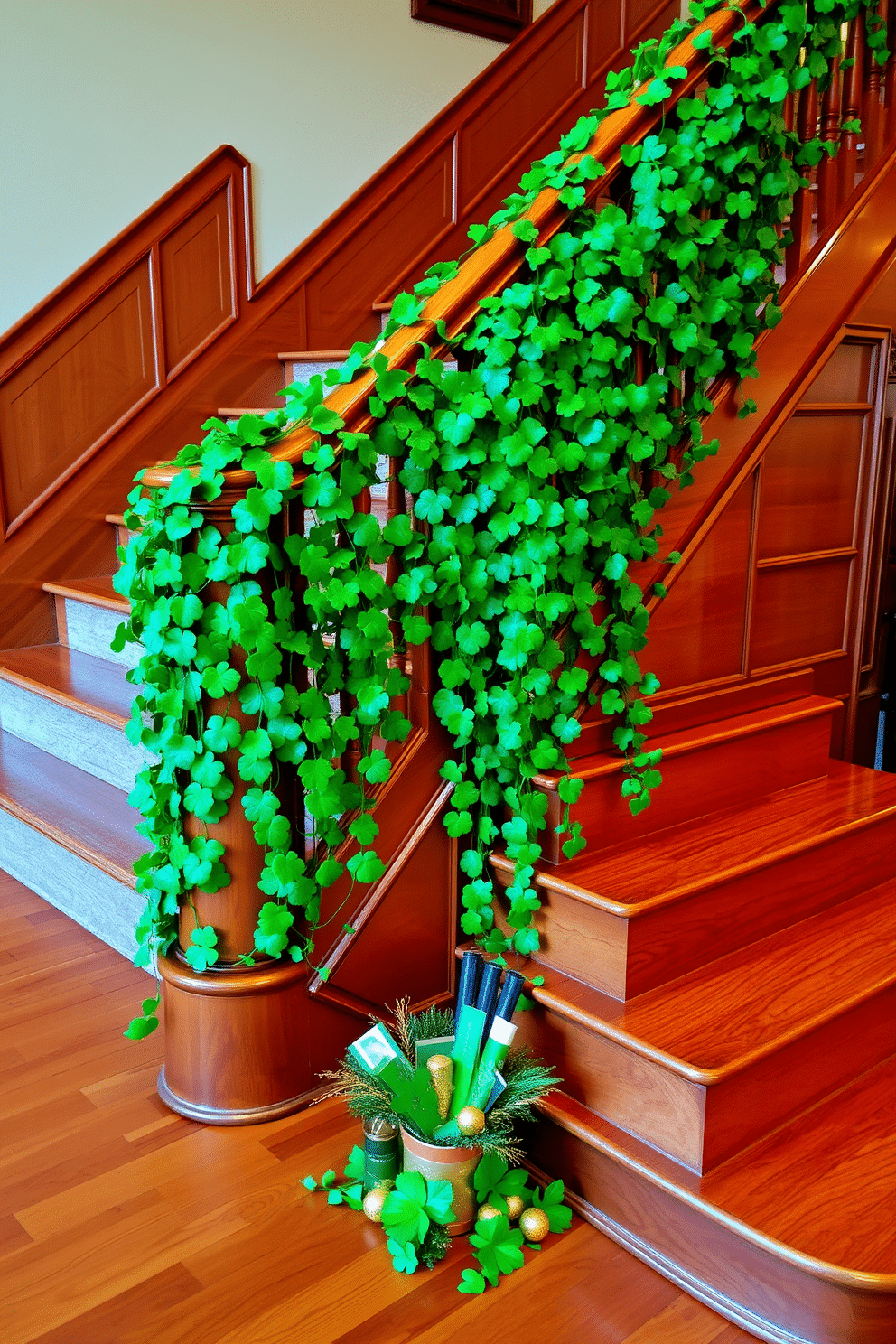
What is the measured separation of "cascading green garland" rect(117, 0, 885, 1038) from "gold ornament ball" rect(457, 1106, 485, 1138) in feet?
1.38

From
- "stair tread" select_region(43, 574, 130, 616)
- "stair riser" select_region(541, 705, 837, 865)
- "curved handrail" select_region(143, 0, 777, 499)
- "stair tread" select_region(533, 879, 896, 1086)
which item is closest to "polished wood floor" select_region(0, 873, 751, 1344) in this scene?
"stair tread" select_region(533, 879, 896, 1086)

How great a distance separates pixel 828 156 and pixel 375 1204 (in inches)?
96.5

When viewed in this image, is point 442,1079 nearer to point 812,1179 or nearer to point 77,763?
point 812,1179

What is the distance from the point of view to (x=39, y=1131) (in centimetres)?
196

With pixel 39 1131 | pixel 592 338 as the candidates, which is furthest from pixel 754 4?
pixel 39 1131

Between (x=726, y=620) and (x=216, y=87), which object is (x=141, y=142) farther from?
(x=726, y=620)

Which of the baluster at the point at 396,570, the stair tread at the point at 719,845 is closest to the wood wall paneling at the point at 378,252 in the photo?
the baluster at the point at 396,570

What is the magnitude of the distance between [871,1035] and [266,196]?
10.5ft

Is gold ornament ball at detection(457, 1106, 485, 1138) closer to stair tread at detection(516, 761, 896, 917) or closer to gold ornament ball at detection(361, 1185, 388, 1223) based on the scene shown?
gold ornament ball at detection(361, 1185, 388, 1223)

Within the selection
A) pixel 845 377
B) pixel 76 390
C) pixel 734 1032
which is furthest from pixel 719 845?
pixel 76 390

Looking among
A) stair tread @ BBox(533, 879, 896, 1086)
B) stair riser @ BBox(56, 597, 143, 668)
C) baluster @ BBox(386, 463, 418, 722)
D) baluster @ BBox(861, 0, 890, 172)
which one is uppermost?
baluster @ BBox(861, 0, 890, 172)

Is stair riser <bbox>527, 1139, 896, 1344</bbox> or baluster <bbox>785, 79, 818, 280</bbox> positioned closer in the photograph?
stair riser <bbox>527, 1139, 896, 1344</bbox>

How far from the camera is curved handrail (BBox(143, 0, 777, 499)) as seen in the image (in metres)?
1.81

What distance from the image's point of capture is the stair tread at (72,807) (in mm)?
2480
